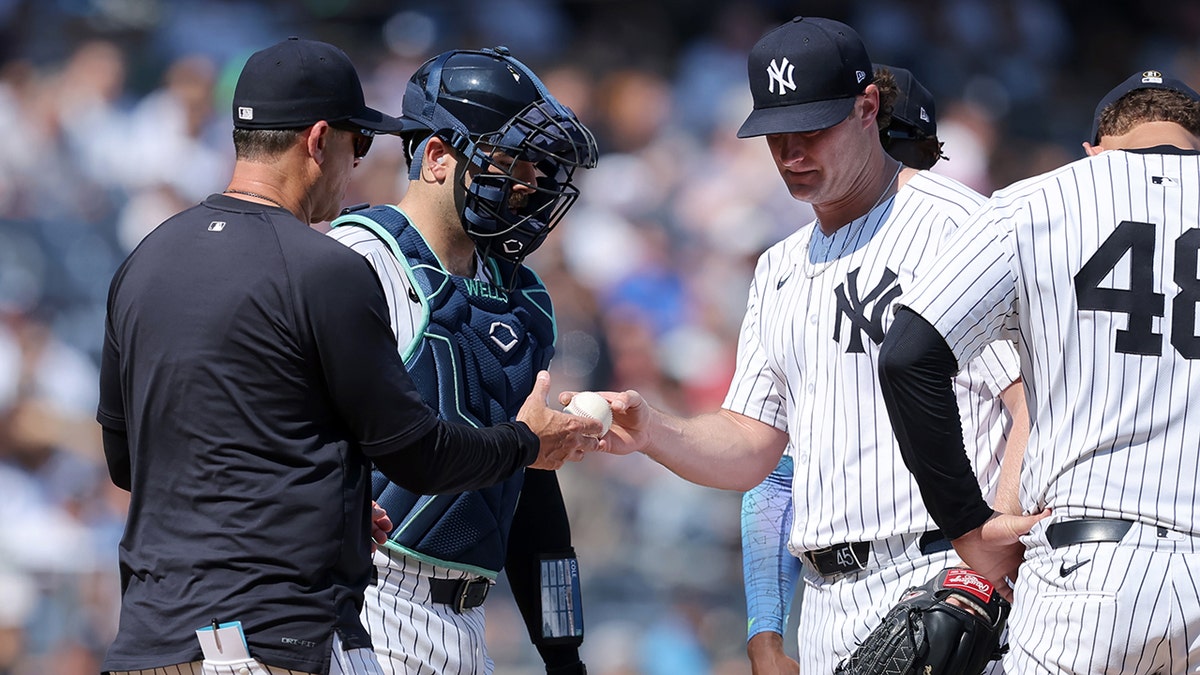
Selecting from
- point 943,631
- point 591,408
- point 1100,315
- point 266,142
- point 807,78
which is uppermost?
point 807,78

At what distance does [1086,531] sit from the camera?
2.57 m

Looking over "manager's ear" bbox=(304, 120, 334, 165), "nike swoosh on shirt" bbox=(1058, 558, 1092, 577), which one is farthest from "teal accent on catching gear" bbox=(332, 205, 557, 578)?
"nike swoosh on shirt" bbox=(1058, 558, 1092, 577)

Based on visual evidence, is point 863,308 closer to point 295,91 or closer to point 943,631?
point 943,631

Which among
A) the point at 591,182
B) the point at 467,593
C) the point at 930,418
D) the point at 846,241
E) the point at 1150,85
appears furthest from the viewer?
the point at 591,182

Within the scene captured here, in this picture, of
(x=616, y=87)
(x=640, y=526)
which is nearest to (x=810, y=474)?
(x=640, y=526)

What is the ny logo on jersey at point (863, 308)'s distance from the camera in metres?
3.30

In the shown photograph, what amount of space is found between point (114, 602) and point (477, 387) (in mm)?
4545

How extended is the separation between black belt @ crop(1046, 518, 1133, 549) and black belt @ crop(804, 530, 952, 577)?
607 mm

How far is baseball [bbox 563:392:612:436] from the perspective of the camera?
11.0 ft

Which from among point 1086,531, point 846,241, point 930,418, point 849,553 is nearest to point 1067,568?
point 1086,531

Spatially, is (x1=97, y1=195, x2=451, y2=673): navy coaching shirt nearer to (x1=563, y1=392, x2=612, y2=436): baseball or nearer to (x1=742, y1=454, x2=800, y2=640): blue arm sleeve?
(x1=563, y1=392, x2=612, y2=436): baseball

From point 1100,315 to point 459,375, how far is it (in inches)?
55.7

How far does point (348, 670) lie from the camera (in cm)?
261

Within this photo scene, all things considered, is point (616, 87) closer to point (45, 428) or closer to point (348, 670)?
point (45, 428)
